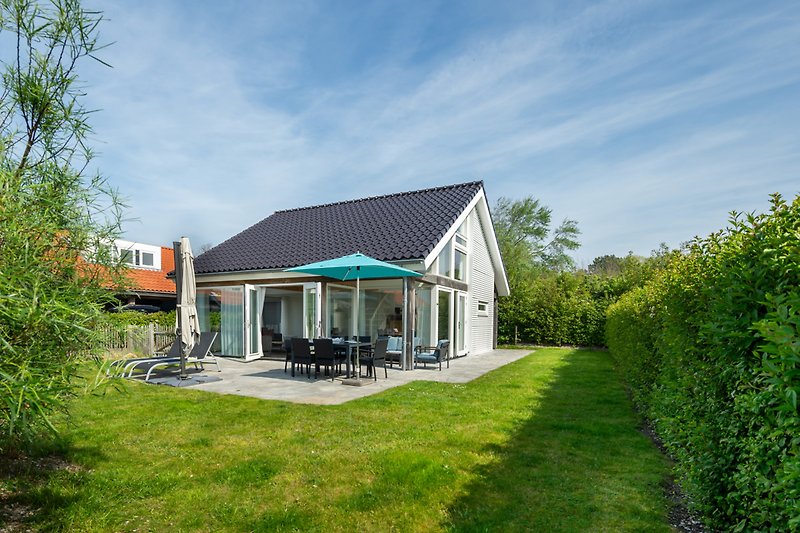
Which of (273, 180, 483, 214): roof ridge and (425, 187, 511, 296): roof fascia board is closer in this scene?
(425, 187, 511, 296): roof fascia board

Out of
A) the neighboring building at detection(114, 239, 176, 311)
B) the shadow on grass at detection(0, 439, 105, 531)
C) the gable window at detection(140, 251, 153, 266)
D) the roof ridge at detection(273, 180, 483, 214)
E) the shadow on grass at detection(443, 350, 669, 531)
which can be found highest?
the roof ridge at detection(273, 180, 483, 214)

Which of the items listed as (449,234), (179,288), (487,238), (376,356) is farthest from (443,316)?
(179,288)

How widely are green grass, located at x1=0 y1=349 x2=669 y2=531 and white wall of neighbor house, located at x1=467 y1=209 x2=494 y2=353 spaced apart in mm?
10508

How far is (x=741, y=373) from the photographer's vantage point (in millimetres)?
2299

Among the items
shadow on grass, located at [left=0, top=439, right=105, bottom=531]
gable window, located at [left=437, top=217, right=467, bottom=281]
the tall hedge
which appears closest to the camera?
the tall hedge

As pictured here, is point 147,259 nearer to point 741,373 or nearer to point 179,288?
point 179,288

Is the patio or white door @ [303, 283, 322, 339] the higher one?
white door @ [303, 283, 322, 339]

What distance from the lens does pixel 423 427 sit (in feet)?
19.2

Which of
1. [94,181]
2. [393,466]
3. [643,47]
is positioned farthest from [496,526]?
[643,47]

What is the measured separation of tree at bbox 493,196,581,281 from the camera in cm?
3422

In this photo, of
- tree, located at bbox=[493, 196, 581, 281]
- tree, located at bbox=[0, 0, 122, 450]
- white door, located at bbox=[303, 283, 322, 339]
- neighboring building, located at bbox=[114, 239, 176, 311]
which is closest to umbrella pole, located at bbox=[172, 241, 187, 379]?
white door, located at bbox=[303, 283, 322, 339]

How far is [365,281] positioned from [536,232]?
80.3ft

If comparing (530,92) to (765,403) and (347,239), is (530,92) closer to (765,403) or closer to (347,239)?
(347,239)

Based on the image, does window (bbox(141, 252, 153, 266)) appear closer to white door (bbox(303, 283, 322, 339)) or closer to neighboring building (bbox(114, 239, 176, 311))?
neighboring building (bbox(114, 239, 176, 311))
